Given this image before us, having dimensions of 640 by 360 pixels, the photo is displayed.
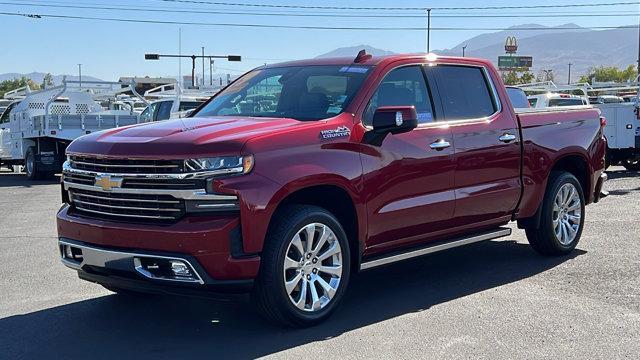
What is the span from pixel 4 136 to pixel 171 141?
1838 cm

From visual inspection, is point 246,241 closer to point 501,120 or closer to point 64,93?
point 501,120

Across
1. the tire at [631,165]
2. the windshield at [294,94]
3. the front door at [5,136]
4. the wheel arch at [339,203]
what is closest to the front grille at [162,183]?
the wheel arch at [339,203]

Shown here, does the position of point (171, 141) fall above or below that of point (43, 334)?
above

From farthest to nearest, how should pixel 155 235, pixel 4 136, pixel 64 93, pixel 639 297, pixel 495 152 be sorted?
pixel 4 136
pixel 64 93
pixel 495 152
pixel 639 297
pixel 155 235

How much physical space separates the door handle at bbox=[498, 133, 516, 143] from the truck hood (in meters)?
2.26

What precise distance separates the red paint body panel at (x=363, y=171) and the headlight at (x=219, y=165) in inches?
1.8

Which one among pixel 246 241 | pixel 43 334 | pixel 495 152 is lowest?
pixel 43 334

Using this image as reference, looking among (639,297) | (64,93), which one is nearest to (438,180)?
(639,297)

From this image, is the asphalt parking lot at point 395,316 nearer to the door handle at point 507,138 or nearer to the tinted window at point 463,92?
the door handle at point 507,138

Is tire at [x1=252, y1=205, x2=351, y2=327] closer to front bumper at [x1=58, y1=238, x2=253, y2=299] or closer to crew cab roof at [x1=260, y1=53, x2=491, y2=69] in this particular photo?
front bumper at [x1=58, y1=238, x2=253, y2=299]

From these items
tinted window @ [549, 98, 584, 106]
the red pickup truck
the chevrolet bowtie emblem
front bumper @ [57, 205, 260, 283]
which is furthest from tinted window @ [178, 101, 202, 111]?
front bumper @ [57, 205, 260, 283]

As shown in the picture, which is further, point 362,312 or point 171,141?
point 362,312

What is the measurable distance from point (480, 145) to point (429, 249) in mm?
1087

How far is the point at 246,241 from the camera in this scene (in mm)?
4746
